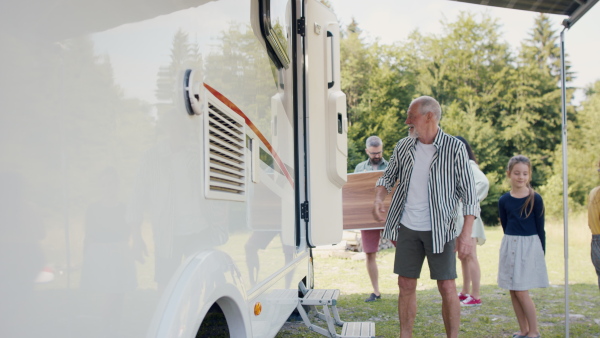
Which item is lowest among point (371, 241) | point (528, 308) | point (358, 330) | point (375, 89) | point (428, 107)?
point (358, 330)

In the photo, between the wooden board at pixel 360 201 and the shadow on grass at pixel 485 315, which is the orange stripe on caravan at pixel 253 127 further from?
the wooden board at pixel 360 201

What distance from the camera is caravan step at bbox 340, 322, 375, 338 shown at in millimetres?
3867

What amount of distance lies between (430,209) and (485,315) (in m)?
2.38

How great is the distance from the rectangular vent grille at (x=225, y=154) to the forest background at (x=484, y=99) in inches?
833

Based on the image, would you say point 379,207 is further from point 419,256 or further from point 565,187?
point 565,187

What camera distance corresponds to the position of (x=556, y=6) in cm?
428

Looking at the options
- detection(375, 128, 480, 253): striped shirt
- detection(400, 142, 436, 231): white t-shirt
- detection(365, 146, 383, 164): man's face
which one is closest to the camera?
detection(375, 128, 480, 253): striped shirt

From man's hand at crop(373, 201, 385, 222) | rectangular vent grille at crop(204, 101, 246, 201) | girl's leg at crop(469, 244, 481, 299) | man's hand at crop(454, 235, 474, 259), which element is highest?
rectangular vent grille at crop(204, 101, 246, 201)

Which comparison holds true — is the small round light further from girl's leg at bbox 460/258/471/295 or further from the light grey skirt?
girl's leg at bbox 460/258/471/295

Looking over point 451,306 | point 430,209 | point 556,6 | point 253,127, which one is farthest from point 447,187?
A: point 556,6

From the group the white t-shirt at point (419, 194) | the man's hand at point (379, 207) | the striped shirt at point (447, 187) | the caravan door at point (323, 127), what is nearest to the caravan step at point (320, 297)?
the caravan door at point (323, 127)

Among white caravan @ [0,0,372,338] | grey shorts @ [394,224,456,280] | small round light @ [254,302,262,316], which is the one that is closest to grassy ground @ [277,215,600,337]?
grey shorts @ [394,224,456,280]

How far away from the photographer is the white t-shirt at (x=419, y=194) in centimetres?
363

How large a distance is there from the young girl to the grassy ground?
2.42 ft
